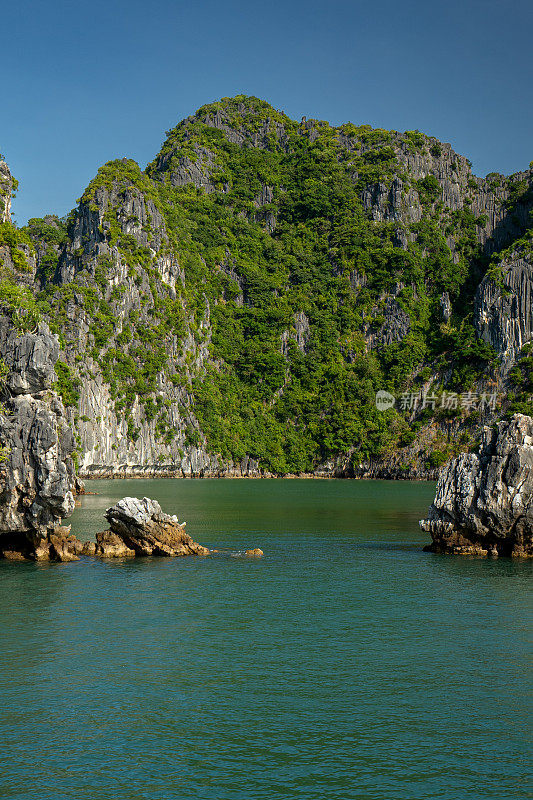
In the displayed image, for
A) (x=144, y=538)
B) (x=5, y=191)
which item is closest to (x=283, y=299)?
(x=5, y=191)

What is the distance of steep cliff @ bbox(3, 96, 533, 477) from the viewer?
12056cm

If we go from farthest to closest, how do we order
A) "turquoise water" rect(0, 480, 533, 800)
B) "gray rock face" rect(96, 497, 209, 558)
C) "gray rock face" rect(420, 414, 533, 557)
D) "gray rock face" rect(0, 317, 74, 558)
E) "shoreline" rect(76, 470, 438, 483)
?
"shoreline" rect(76, 470, 438, 483) → "gray rock face" rect(420, 414, 533, 557) → "gray rock face" rect(96, 497, 209, 558) → "gray rock face" rect(0, 317, 74, 558) → "turquoise water" rect(0, 480, 533, 800)

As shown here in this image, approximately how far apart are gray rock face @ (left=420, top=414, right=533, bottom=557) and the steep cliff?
7453cm

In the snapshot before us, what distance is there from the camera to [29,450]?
31.7 m

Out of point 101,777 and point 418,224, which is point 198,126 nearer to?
point 418,224

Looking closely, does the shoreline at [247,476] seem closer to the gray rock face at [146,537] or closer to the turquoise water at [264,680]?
the gray rock face at [146,537]

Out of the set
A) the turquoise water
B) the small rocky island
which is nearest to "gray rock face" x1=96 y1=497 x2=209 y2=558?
the small rocky island

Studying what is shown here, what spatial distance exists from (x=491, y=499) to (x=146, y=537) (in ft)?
51.4

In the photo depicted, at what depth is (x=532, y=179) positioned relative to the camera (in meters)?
154

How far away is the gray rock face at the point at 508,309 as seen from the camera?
405ft

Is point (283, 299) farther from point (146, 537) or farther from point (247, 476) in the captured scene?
point (146, 537)

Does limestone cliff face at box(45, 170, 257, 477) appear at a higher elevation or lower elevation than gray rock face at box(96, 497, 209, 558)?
higher

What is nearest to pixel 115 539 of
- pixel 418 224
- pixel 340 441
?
pixel 340 441

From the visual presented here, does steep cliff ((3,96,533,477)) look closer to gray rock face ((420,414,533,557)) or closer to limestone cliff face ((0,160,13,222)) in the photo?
limestone cliff face ((0,160,13,222))
